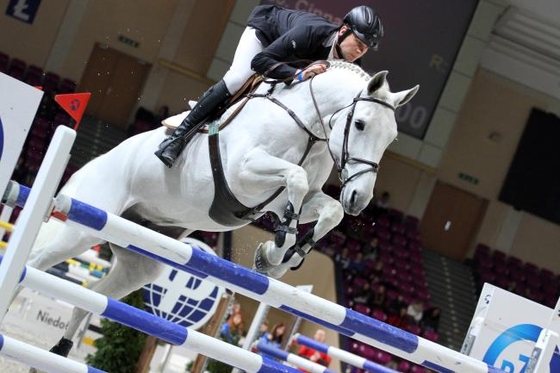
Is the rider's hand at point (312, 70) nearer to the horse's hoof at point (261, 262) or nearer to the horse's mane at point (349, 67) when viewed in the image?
the horse's mane at point (349, 67)

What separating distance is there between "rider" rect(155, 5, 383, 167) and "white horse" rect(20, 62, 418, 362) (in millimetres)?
70

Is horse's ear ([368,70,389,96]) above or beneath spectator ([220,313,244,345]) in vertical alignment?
above

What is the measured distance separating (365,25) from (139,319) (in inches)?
67.9

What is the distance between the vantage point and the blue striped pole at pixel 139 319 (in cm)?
287

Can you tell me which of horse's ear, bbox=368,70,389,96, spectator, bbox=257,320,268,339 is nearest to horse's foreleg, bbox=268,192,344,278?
horse's ear, bbox=368,70,389,96

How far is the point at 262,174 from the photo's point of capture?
3959 mm

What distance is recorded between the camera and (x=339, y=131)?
3904 mm

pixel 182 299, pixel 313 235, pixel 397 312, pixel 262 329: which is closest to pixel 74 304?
pixel 313 235

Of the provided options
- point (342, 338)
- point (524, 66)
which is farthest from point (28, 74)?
point (524, 66)

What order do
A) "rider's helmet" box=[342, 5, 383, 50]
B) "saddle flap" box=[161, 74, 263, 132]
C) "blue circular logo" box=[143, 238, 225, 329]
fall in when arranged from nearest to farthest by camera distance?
1. "rider's helmet" box=[342, 5, 383, 50]
2. "saddle flap" box=[161, 74, 263, 132]
3. "blue circular logo" box=[143, 238, 225, 329]

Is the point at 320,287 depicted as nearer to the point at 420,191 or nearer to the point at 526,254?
the point at 420,191

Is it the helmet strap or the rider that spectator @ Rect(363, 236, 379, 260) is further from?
the helmet strap

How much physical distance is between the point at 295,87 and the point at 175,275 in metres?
2.82

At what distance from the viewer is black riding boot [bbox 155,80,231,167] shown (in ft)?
14.0
